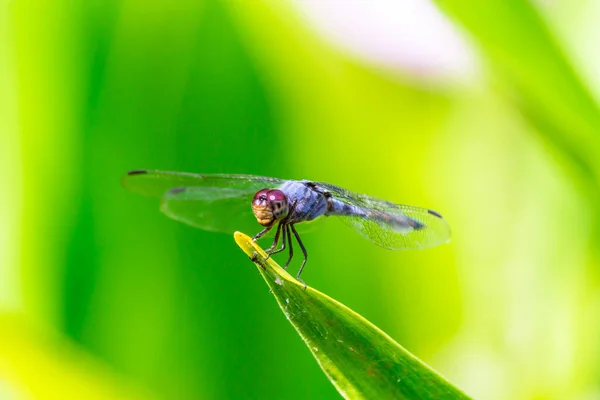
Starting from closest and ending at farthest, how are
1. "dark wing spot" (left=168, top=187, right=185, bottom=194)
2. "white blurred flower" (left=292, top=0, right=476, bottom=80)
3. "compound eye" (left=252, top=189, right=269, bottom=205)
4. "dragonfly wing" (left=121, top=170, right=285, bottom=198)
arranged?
1. "compound eye" (left=252, top=189, right=269, bottom=205)
2. "dragonfly wing" (left=121, top=170, right=285, bottom=198)
3. "dark wing spot" (left=168, top=187, right=185, bottom=194)
4. "white blurred flower" (left=292, top=0, right=476, bottom=80)

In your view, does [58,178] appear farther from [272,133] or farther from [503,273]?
[503,273]

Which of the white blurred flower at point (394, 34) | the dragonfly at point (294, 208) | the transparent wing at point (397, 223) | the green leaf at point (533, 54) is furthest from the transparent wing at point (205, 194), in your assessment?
the white blurred flower at point (394, 34)

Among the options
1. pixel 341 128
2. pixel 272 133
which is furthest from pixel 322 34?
pixel 272 133

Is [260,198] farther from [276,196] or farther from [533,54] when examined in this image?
[533,54]

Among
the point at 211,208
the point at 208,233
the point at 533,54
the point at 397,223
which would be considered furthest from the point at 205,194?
the point at 533,54

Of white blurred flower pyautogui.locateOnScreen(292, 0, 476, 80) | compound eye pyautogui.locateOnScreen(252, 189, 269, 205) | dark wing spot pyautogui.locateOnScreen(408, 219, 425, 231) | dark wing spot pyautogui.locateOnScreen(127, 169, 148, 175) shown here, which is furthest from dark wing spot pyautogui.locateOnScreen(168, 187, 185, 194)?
white blurred flower pyautogui.locateOnScreen(292, 0, 476, 80)

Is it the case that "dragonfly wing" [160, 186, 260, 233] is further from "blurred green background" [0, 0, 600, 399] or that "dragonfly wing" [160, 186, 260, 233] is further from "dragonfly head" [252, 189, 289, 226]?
"dragonfly head" [252, 189, 289, 226]

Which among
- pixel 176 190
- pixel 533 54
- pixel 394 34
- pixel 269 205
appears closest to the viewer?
pixel 269 205
